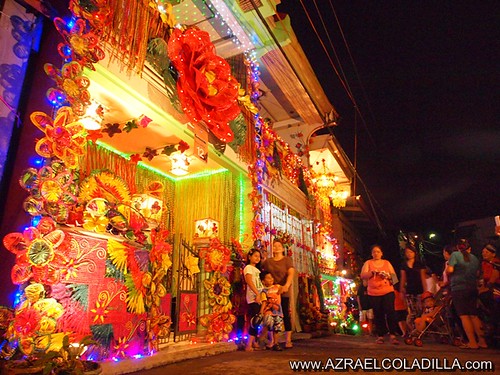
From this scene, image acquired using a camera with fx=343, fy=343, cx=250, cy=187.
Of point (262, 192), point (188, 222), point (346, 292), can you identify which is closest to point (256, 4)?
point (262, 192)

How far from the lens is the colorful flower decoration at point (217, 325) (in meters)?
5.64

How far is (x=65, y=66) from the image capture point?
11.8ft

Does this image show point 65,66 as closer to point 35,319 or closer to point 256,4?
point 35,319

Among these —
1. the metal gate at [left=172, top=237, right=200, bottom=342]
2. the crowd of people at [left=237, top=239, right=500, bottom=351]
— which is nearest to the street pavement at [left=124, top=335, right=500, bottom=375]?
the crowd of people at [left=237, top=239, right=500, bottom=351]

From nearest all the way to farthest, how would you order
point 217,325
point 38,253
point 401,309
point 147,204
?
point 38,253 < point 217,325 < point 147,204 < point 401,309

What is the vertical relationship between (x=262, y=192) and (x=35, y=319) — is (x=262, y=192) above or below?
above

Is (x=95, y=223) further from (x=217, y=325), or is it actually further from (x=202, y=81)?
(x=202, y=81)

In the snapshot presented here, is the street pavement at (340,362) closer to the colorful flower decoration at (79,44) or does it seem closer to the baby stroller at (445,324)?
the baby stroller at (445,324)

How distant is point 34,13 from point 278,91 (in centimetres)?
817

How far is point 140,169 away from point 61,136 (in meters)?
4.40

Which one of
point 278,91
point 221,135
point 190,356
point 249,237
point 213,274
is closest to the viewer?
point 190,356

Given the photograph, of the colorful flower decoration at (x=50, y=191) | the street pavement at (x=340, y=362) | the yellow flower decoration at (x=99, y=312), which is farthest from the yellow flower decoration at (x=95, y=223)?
the street pavement at (x=340, y=362)

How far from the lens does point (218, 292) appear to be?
592cm

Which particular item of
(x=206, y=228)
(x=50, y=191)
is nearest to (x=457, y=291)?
(x=206, y=228)
